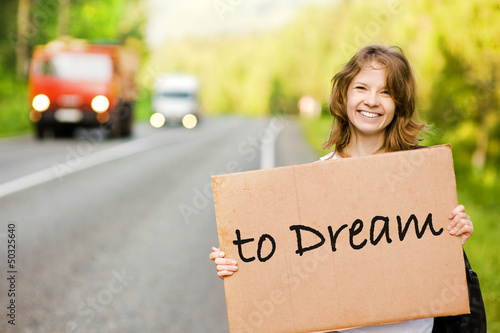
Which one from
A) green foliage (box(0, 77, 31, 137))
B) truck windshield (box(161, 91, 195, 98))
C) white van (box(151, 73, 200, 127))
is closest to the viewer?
green foliage (box(0, 77, 31, 137))

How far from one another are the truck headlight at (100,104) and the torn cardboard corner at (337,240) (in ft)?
51.4

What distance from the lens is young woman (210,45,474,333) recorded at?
2.12 metres

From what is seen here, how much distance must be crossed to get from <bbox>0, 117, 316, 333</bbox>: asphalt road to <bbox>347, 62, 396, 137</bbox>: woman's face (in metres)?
2.20

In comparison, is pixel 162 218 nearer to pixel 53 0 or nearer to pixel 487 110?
pixel 487 110

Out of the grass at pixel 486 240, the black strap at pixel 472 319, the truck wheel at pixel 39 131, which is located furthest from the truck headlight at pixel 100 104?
the black strap at pixel 472 319

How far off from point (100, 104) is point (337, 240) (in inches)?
624

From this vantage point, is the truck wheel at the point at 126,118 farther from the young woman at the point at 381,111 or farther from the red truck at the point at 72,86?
the young woman at the point at 381,111

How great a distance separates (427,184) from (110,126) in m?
17.0

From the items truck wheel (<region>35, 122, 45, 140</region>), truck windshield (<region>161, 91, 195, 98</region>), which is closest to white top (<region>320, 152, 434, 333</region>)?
truck wheel (<region>35, 122, 45, 140</region>)

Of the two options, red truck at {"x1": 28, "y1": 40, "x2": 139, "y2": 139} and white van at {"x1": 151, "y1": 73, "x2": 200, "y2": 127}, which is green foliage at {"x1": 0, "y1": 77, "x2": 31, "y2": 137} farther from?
white van at {"x1": 151, "y1": 73, "x2": 200, "y2": 127}

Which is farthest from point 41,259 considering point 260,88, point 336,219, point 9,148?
point 260,88

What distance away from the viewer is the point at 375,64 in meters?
2.15

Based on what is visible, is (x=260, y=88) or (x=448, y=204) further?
(x=260, y=88)

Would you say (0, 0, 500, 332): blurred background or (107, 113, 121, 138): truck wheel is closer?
(0, 0, 500, 332): blurred background
